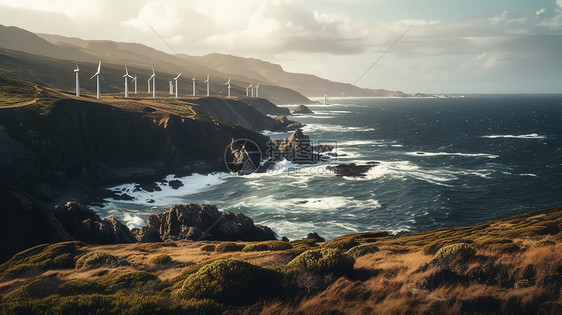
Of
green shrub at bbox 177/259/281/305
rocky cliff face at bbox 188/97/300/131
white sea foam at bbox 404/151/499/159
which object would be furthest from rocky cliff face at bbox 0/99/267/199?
green shrub at bbox 177/259/281/305

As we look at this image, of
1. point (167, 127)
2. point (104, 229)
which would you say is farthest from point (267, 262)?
point (167, 127)

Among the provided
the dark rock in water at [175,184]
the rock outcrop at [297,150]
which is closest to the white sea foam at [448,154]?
the rock outcrop at [297,150]

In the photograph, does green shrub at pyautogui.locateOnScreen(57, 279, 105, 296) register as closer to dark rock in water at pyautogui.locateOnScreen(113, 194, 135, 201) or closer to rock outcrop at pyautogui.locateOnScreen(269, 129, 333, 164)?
dark rock in water at pyautogui.locateOnScreen(113, 194, 135, 201)

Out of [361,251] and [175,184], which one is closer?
[361,251]

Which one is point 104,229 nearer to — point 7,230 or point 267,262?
point 7,230

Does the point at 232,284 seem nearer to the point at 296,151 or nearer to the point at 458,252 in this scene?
the point at 458,252

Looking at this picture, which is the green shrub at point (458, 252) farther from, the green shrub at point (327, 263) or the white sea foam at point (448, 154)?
the white sea foam at point (448, 154)

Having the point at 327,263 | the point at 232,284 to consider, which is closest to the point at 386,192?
the point at 327,263

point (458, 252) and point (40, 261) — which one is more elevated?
point (458, 252)
